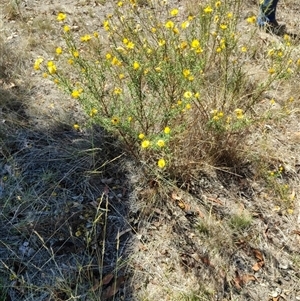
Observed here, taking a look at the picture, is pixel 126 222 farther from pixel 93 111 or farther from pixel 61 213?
pixel 93 111

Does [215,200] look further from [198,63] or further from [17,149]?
[17,149]

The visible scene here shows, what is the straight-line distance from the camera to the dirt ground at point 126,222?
83.4 inches

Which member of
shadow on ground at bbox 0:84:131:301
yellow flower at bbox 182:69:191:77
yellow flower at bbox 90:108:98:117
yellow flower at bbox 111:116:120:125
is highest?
yellow flower at bbox 182:69:191:77

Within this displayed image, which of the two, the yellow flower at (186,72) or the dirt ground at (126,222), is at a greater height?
the yellow flower at (186,72)

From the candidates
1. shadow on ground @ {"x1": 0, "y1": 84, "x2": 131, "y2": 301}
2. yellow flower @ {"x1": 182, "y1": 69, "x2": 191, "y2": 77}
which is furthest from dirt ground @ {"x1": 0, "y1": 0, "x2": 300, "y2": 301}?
yellow flower @ {"x1": 182, "y1": 69, "x2": 191, "y2": 77}

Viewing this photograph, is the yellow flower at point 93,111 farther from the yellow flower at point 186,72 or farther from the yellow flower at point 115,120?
the yellow flower at point 186,72

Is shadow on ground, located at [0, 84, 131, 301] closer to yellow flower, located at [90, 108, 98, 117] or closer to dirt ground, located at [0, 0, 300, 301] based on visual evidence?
dirt ground, located at [0, 0, 300, 301]

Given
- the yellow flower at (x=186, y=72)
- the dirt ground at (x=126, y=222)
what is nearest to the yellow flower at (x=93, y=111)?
the dirt ground at (x=126, y=222)

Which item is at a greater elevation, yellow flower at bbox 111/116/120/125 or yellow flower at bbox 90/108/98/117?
yellow flower at bbox 90/108/98/117

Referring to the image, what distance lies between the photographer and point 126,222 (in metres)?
2.35

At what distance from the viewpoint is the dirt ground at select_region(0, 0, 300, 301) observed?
2.12 metres

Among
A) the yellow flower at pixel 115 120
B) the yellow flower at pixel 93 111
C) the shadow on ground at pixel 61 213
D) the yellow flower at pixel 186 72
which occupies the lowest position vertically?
the shadow on ground at pixel 61 213

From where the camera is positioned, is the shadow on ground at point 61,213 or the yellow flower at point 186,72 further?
the shadow on ground at point 61,213

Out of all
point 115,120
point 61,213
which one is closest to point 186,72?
point 115,120
